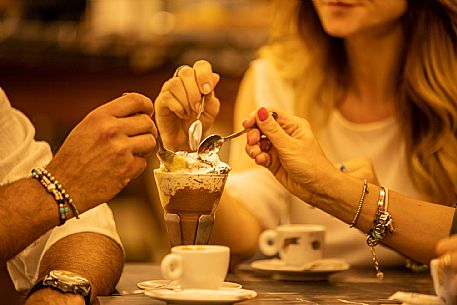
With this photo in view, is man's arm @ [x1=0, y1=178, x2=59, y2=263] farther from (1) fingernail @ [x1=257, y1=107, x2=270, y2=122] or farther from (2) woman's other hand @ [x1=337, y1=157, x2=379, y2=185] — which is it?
(2) woman's other hand @ [x1=337, y1=157, x2=379, y2=185]

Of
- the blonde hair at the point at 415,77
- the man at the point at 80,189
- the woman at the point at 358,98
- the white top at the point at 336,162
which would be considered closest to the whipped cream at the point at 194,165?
the man at the point at 80,189

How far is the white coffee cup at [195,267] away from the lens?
4.42 feet

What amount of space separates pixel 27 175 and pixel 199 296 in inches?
24.6

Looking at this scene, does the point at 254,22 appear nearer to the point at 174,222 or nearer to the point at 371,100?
the point at 371,100

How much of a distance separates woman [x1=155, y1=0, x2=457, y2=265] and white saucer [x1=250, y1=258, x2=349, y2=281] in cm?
19

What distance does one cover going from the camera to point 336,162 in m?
2.36

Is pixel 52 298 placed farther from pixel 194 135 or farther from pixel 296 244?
pixel 296 244

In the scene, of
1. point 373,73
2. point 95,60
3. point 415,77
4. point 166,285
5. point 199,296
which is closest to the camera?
point 199,296

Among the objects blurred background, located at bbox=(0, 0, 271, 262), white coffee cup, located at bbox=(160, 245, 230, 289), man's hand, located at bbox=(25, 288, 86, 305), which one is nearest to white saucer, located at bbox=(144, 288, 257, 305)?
white coffee cup, located at bbox=(160, 245, 230, 289)

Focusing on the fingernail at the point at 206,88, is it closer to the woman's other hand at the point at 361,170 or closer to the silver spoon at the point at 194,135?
the silver spoon at the point at 194,135

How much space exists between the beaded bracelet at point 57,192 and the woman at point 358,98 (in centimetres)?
61

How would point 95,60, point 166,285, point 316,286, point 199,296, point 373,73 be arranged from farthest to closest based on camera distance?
1. point 95,60
2. point 373,73
3. point 316,286
4. point 166,285
5. point 199,296

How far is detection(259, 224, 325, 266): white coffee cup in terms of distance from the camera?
1.91 m

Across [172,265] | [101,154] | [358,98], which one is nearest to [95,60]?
[358,98]
